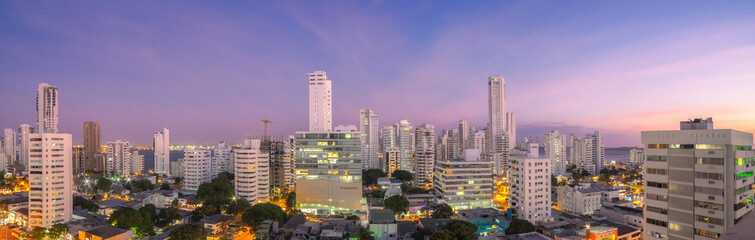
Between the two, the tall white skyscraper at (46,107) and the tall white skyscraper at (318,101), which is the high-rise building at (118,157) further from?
the tall white skyscraper at (318,101)

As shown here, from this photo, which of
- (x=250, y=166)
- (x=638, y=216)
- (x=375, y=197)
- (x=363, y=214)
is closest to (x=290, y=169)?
(x=250, y=166)

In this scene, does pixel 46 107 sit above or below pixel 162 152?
above

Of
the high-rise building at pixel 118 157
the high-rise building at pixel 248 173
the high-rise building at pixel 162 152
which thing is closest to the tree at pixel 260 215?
the high-rise building at pixel 248 173

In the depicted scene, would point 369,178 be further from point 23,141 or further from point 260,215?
point 23,141

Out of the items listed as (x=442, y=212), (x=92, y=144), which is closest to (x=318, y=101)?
(x=442, y=212)

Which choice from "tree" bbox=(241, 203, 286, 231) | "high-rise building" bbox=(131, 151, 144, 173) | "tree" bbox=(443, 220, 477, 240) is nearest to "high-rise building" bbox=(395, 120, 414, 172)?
"tree" bbox=(241, 203, 286, 231)
